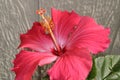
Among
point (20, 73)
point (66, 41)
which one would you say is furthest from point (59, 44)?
point (20, 73)

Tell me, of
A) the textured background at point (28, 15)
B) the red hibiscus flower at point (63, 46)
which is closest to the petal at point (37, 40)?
the red hibiscus flower at point (63, 46)

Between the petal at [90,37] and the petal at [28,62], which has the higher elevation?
the petal at [90,37]

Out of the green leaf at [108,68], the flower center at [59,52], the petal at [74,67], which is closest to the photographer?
the petal at [74,67]

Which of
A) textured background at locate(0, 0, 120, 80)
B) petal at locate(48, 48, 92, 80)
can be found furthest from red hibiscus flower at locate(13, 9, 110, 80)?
textured background at locate(0, 0, 120, 80)

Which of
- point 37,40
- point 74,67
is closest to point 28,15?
point 37,40

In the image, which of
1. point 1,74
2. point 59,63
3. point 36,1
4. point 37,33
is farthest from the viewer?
point 1,74

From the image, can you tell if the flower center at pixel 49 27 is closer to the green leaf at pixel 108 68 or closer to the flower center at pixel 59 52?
the flower center at pixel 59 52

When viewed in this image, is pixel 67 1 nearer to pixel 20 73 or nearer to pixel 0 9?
pixel 0 9
